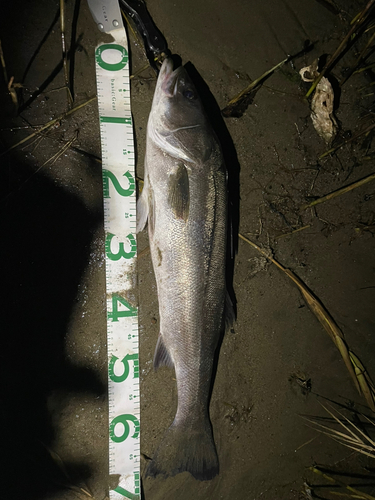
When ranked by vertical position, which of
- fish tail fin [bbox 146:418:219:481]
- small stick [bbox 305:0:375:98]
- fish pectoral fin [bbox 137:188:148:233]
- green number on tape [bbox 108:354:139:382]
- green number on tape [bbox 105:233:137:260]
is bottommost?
fish tail fin [bbox 146:418:219:481]

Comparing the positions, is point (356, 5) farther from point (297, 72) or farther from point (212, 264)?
point (212, 264)

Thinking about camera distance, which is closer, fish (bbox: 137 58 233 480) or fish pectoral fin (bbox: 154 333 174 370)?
fish (bbox: 137 58 233 480)

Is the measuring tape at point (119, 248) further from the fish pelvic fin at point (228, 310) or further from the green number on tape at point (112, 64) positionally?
the fish pelvic fin at point (228, 310)

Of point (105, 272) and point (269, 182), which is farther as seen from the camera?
point (269, 182)

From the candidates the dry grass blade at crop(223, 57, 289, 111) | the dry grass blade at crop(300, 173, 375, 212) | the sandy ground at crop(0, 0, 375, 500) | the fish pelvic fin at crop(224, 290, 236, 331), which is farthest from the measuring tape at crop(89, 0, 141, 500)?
the dry grass blade at crop(300, 173, 375, 212)

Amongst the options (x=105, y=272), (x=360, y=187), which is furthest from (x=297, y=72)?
(x=105, y=272)

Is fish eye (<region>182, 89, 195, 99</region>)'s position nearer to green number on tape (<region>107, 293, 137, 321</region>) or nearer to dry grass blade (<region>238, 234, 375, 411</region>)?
dry grass blade (<region>238, 234, 375, 411</region>)
